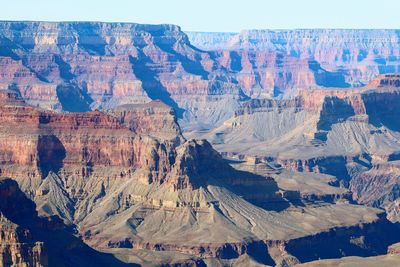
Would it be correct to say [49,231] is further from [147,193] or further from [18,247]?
[147,193]

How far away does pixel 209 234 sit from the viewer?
169375 millimetres

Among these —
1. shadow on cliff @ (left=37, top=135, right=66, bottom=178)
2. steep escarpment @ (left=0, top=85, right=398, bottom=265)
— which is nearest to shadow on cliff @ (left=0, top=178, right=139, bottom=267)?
steep escarpment @ (left=0, top=85, right=398, bottom=265)

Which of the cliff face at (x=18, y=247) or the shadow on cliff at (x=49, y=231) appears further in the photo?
the shadow on cliff at (x=49, y=231)

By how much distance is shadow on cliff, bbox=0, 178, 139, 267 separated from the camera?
13438cm

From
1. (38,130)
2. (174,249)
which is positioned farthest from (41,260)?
(38,130)

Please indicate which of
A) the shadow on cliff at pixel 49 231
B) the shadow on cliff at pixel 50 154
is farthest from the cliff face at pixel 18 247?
the shadow on cliff at pixel 50 154

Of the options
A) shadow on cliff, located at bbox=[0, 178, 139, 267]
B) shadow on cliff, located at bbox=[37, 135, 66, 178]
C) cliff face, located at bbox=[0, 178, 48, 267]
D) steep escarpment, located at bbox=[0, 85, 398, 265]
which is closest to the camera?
cliff face, located at bbox=[0, 178, 48, 267]

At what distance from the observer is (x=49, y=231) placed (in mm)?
139375

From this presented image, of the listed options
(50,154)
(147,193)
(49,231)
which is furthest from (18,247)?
(50,154)

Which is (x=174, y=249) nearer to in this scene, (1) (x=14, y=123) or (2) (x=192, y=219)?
(2) (x=192, y=219)

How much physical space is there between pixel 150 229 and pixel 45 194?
74.1ft

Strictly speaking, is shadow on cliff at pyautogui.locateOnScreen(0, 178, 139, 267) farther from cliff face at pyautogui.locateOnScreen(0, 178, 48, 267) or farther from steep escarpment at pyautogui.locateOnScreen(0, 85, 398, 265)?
steep escarpment at pyautogui.locateOnScreen(0, 85, 398, 265)

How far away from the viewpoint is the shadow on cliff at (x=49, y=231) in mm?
134375

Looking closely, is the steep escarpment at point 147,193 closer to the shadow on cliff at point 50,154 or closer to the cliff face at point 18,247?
the shadow on cliff at point 50,154
